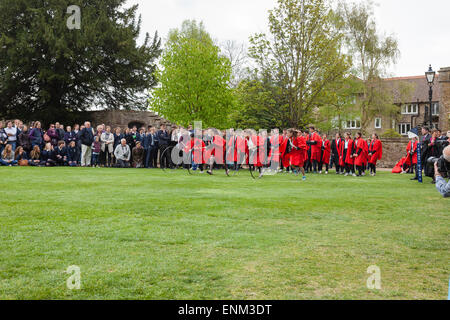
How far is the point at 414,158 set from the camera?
75.2 feet

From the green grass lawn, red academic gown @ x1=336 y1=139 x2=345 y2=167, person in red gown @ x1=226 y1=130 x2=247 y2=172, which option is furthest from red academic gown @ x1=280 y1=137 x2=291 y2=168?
the green grass lawn

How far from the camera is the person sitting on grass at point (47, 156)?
22781 mm

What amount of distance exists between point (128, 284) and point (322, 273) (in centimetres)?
196

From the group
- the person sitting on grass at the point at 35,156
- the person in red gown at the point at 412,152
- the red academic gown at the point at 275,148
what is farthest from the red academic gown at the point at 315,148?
the person sitting on grass at the point at 35,156

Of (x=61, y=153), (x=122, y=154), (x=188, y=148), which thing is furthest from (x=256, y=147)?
(x=61, y=153)

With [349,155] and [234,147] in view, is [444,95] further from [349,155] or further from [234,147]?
[234,147]

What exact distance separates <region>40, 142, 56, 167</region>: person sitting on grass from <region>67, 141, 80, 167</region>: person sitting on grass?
0.87 m

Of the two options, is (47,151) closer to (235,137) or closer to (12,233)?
(235,137)

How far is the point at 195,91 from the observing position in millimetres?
31141

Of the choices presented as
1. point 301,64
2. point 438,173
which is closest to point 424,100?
point 301,64

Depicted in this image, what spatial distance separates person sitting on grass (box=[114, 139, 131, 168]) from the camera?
80.8 ft

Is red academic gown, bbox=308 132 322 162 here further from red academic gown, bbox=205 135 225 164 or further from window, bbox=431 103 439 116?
window, bbox=431 103 439 116

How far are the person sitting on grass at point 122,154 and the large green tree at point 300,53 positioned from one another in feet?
39.1

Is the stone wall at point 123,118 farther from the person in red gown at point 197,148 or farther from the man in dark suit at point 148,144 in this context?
the person in red gown at point 197,148
